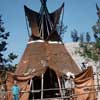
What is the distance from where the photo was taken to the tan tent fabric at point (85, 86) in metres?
22.5

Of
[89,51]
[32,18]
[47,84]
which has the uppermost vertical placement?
[89,51]

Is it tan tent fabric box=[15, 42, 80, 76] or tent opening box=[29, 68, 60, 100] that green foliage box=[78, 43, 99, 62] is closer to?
tan tent fabric box=[15, 42, 80, 76]

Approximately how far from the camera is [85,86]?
2283 centimetres

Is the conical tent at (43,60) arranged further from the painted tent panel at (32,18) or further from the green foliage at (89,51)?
the green foliage at (89,51)

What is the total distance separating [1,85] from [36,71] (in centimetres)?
231

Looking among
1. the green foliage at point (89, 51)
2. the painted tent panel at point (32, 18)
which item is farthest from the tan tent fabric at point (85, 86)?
the green foliage at point (89, 51)

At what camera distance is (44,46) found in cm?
2639

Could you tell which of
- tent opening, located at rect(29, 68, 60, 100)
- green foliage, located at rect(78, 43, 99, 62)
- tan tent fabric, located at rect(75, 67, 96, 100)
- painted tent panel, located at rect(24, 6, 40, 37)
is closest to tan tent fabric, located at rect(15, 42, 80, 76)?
tent opening, located at rect(29, 68, 60, 100)

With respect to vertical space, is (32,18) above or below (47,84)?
above

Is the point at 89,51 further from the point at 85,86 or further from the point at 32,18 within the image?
the point at 85,86

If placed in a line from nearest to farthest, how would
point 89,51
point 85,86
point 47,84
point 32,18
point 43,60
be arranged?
point 85,86 < point 43,60 < point 47,84 < point 32,18 < point 89,51

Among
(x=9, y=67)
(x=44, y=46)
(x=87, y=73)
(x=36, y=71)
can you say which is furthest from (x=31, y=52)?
(x=9, y=67)

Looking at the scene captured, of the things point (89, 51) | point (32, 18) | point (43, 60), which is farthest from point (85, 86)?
point (89, 51)

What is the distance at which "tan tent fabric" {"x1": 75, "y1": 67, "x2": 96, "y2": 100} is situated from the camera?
886 inches
